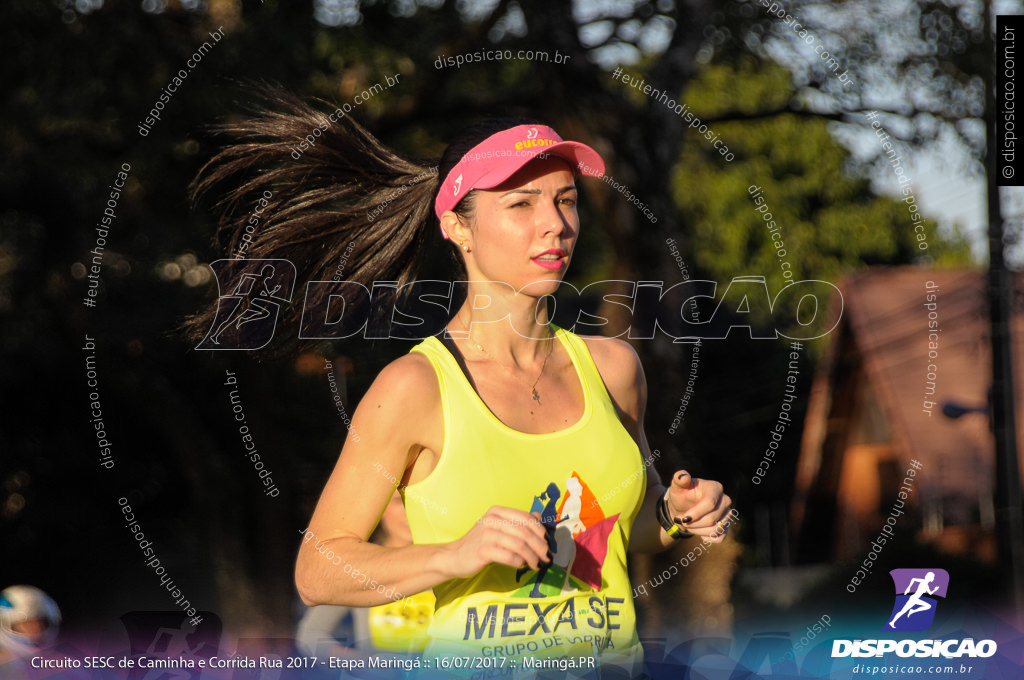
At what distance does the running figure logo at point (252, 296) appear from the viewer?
10.0 ft

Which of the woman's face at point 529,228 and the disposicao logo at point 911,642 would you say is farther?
the disposicao logo at point 911,642

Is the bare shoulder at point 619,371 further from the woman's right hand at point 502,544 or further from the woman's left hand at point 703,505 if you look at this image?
the woman's right hand at point 502,544

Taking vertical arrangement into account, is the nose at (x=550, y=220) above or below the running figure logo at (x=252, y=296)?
above

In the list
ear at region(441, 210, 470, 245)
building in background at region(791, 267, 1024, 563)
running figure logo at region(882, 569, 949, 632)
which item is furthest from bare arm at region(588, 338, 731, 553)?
building in background at region(791, 267, 1024, 563)

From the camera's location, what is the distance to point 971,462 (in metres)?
13.7

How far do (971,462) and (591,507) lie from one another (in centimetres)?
1262

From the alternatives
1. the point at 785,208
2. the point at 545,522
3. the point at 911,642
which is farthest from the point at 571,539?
the point at 785,208

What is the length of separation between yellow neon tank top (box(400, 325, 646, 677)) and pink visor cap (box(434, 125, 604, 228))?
0.40 metres

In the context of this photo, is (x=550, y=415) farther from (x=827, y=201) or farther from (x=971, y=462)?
(x=827, y=201)

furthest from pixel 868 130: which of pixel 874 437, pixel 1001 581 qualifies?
pixel 874 437

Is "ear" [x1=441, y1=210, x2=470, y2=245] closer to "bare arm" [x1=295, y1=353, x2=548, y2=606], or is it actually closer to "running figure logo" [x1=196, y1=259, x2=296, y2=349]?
"bare arm" [x1=295, y1=353, x2=548, y2=606]

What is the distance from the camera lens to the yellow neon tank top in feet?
7.70
